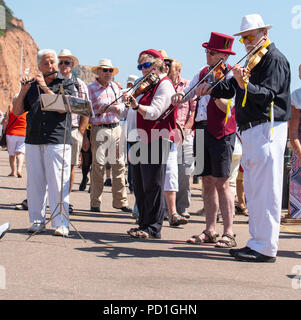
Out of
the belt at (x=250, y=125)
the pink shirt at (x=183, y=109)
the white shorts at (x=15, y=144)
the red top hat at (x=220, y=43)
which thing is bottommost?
the white shorts at (x=15, y=144)

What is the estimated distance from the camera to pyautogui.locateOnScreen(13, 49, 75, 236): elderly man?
24.6ft

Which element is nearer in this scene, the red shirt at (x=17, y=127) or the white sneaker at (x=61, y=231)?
the white sneaker at (x=61, y=231)

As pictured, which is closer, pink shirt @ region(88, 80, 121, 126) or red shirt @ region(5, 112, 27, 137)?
pink shirt @ region(88, 80, 121, 126)

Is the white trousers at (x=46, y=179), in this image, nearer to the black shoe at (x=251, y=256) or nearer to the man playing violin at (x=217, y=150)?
the man playing violin at (x=217, y=150)

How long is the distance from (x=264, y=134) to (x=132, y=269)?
1717mm

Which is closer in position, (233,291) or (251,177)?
(233,291)

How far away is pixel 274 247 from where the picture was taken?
614 cm

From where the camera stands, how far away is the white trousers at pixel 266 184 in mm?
6121

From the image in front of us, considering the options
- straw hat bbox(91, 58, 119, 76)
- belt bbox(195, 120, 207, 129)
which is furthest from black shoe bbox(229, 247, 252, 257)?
straw hat bbox(91, 58, 119, 76)

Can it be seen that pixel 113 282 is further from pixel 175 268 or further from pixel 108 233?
pixel 108 233

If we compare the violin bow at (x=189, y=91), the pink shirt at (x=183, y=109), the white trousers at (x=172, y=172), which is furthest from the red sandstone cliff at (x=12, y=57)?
the violin bow at (x=189, y=91)

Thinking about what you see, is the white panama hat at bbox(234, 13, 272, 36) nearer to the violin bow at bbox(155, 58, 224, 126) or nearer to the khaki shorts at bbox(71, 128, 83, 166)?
the violin bow at bbox(155, 58, 224, 126)

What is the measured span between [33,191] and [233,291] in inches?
135
